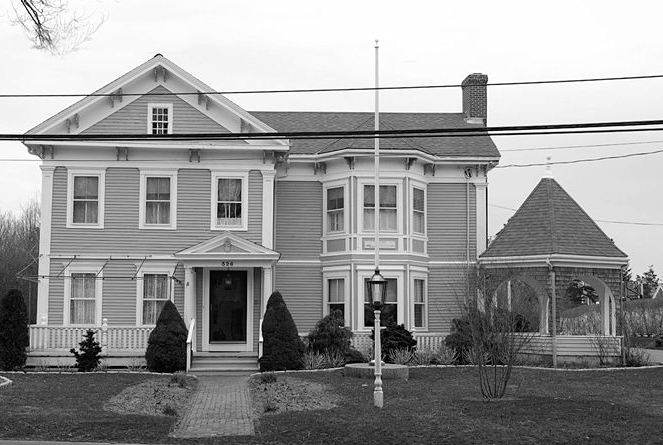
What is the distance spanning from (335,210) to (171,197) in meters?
5.55

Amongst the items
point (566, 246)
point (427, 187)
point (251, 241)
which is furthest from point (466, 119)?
point (251, 241)

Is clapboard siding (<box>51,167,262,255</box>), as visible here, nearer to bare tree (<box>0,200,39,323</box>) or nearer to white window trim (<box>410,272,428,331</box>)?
white window trim (<box>410,272,428,331</box>)

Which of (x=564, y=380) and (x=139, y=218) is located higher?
(x=139, y=218)

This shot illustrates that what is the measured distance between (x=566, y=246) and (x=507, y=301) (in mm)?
9812

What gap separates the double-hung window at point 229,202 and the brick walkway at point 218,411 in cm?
609

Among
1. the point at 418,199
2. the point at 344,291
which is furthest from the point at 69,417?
the point at 418,199

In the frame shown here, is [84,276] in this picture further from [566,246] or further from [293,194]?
[566,246]

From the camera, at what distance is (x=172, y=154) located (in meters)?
28.7

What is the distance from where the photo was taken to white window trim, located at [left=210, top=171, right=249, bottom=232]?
28672 millimetres

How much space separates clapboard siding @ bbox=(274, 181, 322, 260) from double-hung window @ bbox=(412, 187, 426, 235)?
10.6 ft

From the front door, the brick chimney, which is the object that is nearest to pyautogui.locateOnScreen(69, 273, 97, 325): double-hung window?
the front door

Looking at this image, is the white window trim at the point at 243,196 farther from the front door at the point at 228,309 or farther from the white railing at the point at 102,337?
the white railing at the point at 102,337

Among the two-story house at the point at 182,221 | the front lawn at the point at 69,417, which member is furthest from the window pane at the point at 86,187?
the front lawn at the point at 69,417

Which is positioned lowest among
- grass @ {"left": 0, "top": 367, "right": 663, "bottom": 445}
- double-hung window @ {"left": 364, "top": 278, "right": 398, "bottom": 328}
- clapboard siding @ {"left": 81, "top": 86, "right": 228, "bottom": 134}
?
grass @ {"left": 0, "top": 367, "right": 663, "bottom": 445}
